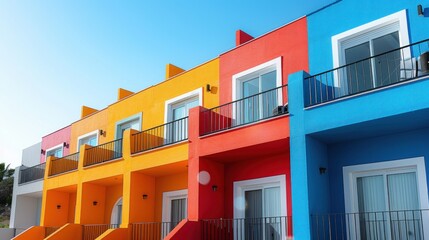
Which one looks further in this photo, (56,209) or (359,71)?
(56,209)

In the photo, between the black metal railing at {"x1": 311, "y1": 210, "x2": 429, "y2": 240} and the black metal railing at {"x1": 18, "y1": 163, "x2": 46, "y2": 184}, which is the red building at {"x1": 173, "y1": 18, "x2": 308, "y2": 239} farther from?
the black metal railing at {"x1": 18, "y1": 163, "x2": 46, "y2": 184}

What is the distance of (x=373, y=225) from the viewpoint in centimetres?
963

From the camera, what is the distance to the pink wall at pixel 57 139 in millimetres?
21844

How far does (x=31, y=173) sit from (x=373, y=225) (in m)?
18.0

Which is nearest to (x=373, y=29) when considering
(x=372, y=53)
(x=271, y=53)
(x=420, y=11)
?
(x=372, y=53)

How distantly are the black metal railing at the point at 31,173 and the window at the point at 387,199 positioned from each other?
53.5 feet

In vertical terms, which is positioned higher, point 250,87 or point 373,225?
point 250,87

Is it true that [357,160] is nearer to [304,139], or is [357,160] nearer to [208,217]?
[304,139]

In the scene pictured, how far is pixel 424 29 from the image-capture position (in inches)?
377

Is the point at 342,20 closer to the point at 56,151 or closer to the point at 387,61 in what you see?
the point at 387,61

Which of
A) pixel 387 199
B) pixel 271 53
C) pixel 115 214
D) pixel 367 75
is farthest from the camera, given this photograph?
pixel 115 214

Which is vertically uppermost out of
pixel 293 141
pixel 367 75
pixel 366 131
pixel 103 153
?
pixel 367 75

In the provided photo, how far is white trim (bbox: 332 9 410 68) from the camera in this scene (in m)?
9.85

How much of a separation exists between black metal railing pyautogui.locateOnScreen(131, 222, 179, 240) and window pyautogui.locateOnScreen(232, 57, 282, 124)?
4468 millimetres
